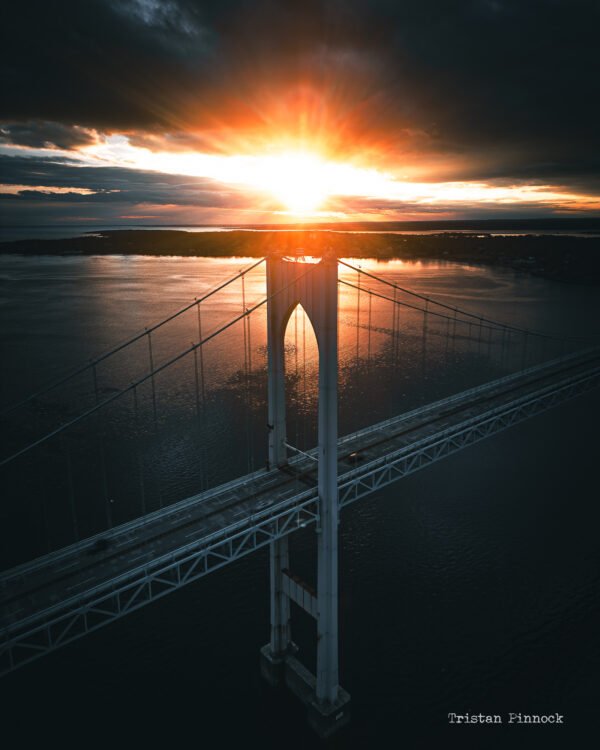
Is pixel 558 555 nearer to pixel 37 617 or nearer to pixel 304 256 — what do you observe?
pixel 304 256

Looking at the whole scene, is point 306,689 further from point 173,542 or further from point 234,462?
point 234,462

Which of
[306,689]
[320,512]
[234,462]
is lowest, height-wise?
[306,689]

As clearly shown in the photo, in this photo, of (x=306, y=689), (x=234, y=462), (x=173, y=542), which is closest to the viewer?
(x=173, y=542)

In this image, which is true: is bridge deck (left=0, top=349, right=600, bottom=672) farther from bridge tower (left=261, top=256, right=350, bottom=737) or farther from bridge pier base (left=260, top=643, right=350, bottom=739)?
bridge pier base (left=260, top=643, right=350, bottom=739)

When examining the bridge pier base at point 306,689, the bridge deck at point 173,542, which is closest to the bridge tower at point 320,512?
the bridge pier base at point 306,689

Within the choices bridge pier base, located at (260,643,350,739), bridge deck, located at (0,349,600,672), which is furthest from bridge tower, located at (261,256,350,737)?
bridge deck, located at (0,349,600,672)

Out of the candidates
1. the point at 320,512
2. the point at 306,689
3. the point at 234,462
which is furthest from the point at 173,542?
the point at 234,462

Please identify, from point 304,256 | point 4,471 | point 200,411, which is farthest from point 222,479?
point 304,256
